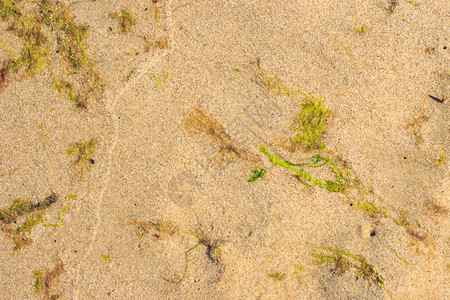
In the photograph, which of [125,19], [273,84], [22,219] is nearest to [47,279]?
[22,219]

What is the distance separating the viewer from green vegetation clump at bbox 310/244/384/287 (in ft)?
13.8

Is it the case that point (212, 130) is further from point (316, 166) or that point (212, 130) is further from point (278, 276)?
point (278, 276)

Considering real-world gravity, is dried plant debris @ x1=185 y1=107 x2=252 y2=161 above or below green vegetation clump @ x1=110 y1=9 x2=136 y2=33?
below

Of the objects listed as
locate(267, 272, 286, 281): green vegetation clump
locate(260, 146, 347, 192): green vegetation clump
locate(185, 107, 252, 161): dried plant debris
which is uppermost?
locate(185, 107, 252, 161): dried plant debris

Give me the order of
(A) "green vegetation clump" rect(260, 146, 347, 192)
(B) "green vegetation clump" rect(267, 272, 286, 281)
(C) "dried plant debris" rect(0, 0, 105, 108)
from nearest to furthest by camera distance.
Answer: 1. (B) "green vegetation clump" rect(267, 272, 286, 281)
2. (A) "green vegetation clump" rect(260, 146, 347, 192)
3. (C) "dried plant debris" rect(0, 0, 105, 108)

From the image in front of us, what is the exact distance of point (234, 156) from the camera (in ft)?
14.3

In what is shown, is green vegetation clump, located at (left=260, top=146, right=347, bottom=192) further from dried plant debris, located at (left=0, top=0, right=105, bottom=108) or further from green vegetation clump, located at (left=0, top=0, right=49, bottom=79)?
green vegetation clump, located at (left=0, top=0, right=49, bottom=79)

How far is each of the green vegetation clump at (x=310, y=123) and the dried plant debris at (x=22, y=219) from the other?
11.3 feet

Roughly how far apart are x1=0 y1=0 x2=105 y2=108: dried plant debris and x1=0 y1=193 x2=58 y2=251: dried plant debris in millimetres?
1468

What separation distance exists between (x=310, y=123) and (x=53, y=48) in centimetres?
376

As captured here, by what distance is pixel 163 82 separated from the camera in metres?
4.40

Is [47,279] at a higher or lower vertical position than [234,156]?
lower

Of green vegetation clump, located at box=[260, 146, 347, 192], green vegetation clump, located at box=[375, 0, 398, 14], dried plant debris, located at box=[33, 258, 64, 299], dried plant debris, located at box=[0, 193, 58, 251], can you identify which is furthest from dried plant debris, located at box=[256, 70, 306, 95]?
dried plant debris, located at box=[33, 258, 64, 299]

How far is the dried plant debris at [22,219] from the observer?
4.33 m
